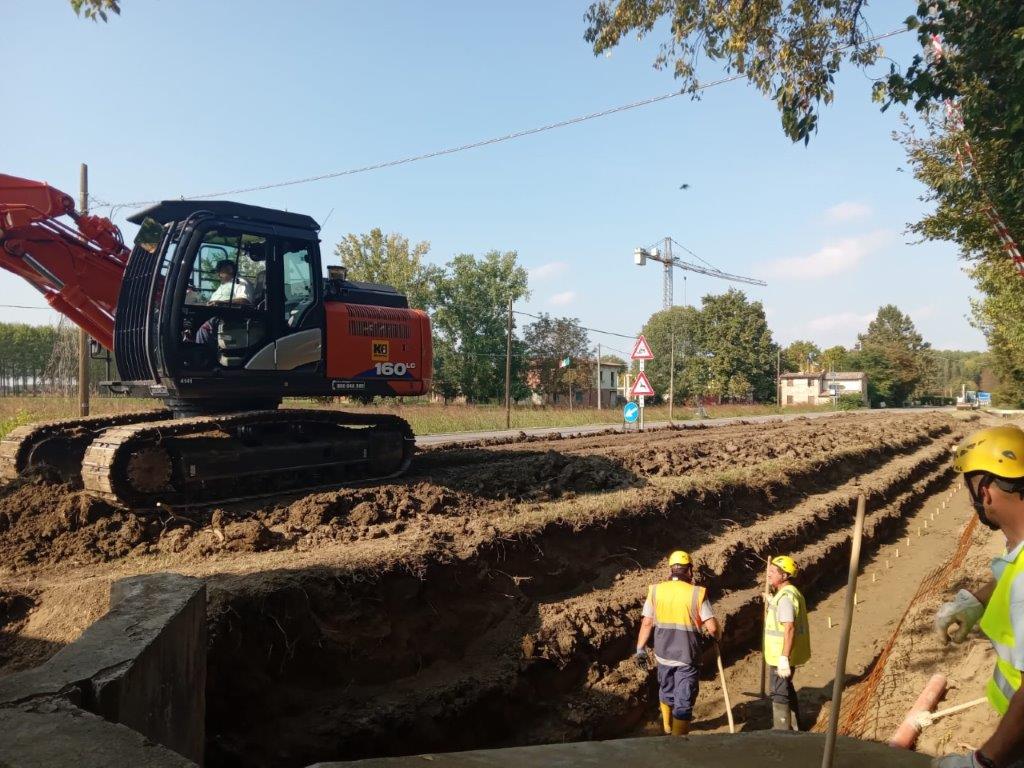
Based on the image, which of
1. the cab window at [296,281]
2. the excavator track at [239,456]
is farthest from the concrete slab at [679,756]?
the cab window at [296,281]

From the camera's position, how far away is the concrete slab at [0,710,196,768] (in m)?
2.61

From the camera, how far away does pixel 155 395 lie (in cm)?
855

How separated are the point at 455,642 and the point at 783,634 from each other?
3.02 metres

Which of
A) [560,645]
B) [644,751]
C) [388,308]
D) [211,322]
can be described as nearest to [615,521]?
[560,645]

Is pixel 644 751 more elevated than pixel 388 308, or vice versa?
pixel 388 308

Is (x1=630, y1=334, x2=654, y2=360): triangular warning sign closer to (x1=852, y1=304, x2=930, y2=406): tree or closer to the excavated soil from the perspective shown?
the excavated soil

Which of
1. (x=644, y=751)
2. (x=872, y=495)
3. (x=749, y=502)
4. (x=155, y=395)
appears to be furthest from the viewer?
(x=872, y=495)

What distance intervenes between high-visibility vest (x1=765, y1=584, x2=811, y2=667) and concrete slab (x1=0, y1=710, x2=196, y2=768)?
17.7 ft

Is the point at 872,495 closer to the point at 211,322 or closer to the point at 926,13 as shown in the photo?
the point at 926,13

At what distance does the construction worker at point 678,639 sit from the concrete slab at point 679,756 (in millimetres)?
3296

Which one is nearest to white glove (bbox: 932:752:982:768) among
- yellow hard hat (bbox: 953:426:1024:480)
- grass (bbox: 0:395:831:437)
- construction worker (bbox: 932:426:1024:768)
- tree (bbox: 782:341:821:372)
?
construction worker (bbox: 932:426:1024:768)

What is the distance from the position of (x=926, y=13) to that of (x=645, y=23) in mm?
3239

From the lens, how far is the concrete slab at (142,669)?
131 inches

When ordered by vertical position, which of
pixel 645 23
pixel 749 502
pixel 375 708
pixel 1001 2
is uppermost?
pixel 645 23
